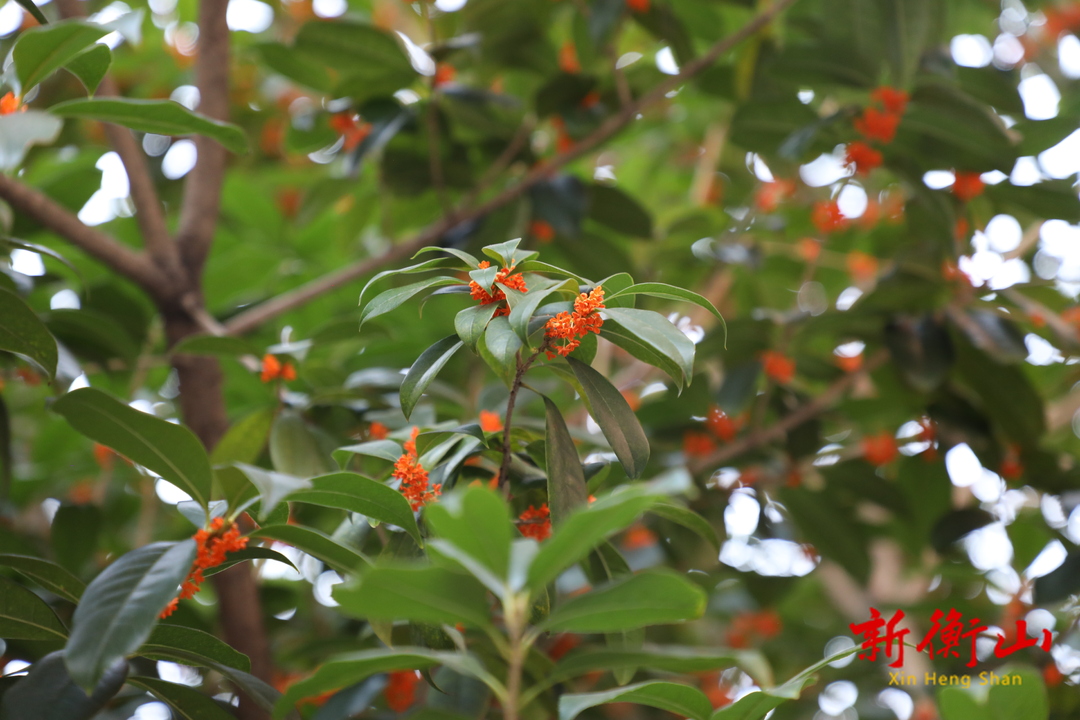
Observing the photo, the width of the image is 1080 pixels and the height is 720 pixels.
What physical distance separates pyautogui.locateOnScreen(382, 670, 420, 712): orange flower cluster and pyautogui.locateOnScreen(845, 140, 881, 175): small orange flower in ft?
3.48

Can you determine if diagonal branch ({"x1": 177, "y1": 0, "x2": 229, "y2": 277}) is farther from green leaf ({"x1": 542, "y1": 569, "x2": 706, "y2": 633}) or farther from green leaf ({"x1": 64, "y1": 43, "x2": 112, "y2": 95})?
green leaf ({"x1": 542, "y1": 569, "x2": 706, "y2": 633})

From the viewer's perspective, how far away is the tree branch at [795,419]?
4.58ft

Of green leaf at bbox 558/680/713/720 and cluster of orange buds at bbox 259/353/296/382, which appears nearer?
green leaf at bbox 558/680/713/720

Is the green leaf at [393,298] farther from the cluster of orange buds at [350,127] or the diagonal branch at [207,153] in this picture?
the cluster of orange buds at [350,127]

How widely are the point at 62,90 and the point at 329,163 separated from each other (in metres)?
0.60

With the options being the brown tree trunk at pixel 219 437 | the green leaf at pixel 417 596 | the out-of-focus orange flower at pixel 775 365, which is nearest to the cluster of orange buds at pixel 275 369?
the brown tree trunk at pixel 219 437

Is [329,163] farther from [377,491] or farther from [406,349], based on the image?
[377,491]

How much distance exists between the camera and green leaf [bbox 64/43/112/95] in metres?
0.79

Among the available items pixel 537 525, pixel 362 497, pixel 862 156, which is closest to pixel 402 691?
pixel 537 525

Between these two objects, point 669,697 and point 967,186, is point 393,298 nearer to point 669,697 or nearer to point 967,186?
point 669,697

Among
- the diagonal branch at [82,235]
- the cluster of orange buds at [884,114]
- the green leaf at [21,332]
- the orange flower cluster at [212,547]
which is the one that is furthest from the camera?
the cluster of orange buds at [884,114]

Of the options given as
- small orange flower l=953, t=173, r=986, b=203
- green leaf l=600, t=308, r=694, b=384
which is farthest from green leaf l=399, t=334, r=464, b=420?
small orange flower l=953, t=173, r=986, b=203

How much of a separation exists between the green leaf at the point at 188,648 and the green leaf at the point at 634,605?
372mm

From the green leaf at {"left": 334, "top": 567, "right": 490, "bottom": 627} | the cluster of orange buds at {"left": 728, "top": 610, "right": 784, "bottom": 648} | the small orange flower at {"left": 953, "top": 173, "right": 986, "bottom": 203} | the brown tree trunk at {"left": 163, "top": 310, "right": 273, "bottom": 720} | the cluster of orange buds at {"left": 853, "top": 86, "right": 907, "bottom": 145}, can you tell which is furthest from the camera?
the cluster of orange buds at {"left": 728, "top": 610, "right": 784, "bottom": 648}
